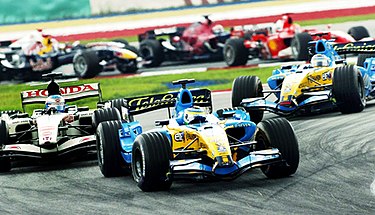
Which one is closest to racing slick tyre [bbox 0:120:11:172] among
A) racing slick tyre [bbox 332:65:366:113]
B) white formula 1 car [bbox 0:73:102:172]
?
white formula 1 car [bbox 0:73:102:172]

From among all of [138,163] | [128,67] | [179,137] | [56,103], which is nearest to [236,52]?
[128,67]

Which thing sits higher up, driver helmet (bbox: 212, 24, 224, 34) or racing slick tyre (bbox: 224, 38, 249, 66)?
driver helmet (bbox: 212, 24, 224, 34)

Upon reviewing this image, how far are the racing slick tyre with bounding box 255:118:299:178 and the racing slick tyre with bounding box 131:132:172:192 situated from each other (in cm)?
139

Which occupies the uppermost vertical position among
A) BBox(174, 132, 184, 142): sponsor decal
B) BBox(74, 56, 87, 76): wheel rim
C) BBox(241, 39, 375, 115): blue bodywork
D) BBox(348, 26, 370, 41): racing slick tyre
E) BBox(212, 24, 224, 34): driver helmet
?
BBox(174, 132, 184, 142): sponsor decal

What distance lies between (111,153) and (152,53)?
23241mm

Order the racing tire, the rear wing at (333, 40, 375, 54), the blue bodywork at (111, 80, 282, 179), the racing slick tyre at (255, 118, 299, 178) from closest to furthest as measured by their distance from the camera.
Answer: the blue bodywork at (111, 80, 282, 179), the racing slick tyre at (255, 118, 299, 178), the rear wing at (333, 40, 375, 54), the racing tire

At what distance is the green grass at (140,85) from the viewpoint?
102 feet

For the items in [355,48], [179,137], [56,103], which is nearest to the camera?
[179,137]

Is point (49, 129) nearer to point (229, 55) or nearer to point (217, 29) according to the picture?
point (229, 55)

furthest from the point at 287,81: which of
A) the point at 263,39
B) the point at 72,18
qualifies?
the point at 72,18

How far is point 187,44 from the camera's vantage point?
3956 cm

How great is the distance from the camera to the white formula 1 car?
17.5 metres

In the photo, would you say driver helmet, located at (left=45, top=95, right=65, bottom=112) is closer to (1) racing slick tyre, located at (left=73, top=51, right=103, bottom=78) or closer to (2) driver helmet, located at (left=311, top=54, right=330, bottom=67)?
(2) driver helmet, located at (left=311, top=54, right=330, bottom=67)

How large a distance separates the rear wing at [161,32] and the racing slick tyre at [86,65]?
384 centimetres
